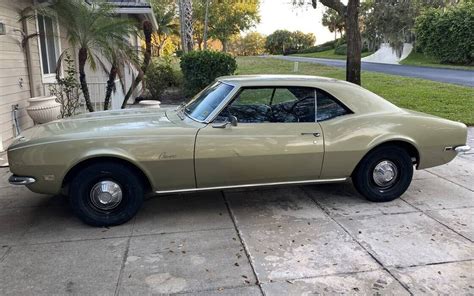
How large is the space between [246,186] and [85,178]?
161 cm

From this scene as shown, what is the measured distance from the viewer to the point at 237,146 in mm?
4199

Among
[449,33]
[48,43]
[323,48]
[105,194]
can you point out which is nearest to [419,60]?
[449,33]

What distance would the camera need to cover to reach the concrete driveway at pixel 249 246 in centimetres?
315

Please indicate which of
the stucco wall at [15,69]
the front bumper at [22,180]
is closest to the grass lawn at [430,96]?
the front bumper at [22,180]

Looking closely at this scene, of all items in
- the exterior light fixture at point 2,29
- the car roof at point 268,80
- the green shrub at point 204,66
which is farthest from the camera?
the green shrub at point 204,66

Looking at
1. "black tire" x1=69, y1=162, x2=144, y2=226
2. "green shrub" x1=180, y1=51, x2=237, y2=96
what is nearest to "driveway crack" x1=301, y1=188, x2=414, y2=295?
"black tire" x1=69, y1=162, x2=144, y2=226

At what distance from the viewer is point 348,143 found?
4.50m

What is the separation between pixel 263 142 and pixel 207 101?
852mm

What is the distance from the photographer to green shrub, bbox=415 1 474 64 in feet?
81.9

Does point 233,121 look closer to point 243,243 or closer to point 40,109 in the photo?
point 243,243

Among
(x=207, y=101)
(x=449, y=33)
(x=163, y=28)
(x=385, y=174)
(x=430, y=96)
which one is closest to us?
(x=207, y=101)

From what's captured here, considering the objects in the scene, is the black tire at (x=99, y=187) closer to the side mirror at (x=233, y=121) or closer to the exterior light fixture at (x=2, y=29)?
the side mirror at (x=233, y=121)

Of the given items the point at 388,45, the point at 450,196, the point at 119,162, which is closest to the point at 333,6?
the point at 450,196

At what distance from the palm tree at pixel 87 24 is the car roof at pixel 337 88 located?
4648mm
